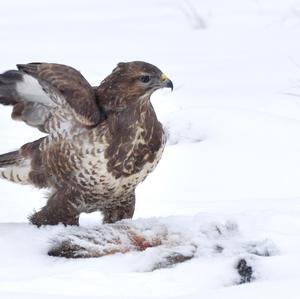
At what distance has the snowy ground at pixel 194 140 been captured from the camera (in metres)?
4.87

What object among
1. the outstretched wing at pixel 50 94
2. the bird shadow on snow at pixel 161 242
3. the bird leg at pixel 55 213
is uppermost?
the outstretched wing at pixel 50 94

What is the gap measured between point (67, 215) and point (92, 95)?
26.4 inches

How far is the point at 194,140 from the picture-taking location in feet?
27.2

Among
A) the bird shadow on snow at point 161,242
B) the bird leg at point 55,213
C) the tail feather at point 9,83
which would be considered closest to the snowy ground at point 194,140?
the bird shadow on snow at point 161,242

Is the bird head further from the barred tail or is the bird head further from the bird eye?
the barred tail

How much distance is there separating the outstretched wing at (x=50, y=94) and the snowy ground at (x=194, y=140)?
58 centimetres

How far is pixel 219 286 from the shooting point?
4.73m

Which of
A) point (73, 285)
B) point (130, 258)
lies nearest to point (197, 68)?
point (130, 258)

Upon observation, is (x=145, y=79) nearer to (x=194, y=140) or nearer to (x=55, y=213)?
(x=55, y=213)

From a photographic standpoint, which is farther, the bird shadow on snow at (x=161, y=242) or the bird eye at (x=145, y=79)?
the bird eye at (x=145, y=79)

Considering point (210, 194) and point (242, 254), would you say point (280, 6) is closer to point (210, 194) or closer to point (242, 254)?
point (210, 194)

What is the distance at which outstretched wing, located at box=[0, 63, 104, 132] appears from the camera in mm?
5945

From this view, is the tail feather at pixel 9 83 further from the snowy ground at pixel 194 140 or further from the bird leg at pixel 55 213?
the snowy ground at pixel 194 140

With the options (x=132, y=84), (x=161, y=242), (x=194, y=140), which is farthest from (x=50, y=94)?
(x=194, y=140)
